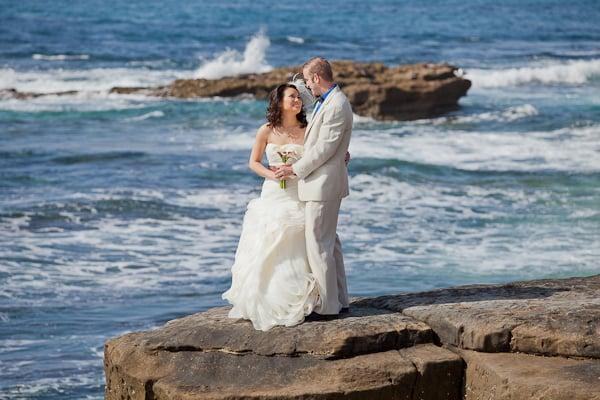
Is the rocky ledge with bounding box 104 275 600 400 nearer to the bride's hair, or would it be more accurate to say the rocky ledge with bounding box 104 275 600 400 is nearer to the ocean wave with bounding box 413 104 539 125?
the bride's hair

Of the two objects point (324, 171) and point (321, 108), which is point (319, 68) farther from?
point (324, 171)

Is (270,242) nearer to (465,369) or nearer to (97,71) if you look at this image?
(465,369)

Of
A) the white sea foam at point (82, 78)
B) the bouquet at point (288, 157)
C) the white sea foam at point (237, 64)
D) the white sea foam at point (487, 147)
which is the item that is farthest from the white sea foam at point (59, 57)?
the bouquet at point (288, 157)

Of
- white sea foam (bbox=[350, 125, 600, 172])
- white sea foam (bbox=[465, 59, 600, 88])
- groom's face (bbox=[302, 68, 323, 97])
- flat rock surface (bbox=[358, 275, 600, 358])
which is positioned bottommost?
flat rock surface (bbox=[358, 275, 600, 358])

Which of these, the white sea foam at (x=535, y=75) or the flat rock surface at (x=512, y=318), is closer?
the flat rock surface at (x=512, y=318)

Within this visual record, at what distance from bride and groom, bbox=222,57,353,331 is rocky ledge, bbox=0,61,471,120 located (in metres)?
19.4

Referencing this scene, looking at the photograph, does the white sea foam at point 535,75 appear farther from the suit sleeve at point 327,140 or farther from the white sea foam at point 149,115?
the suit sleeve at point 327,140

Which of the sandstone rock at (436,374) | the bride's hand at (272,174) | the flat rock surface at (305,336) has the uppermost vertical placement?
the bride's hand at (272,174)

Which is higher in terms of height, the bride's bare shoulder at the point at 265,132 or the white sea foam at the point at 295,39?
the white sea foam at the point at 295,39

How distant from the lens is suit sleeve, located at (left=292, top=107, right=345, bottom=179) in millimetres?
7652

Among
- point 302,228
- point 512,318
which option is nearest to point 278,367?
point 302,228

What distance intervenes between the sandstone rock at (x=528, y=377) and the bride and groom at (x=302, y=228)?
39.1 inches

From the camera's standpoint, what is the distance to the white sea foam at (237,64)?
38.2 meters

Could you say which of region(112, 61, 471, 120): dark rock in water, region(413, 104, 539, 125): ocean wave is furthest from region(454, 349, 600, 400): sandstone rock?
region(413, 104, 539, 125): ocean wave
